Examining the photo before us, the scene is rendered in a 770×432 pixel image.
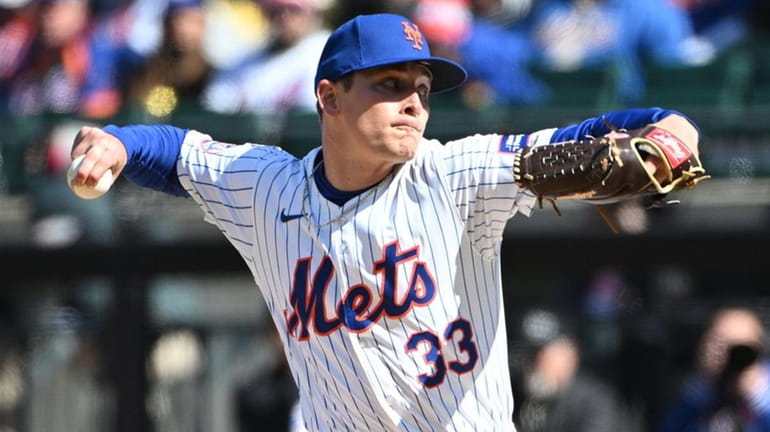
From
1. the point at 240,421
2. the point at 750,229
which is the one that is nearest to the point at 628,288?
the point at 750,229

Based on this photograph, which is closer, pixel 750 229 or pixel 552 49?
pixel 750 229

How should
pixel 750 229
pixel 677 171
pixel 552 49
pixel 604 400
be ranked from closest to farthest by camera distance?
pixel 677 171, pixel 604 400, pixel 750 229, pixel 552 49

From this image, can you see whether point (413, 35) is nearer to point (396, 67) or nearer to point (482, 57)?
point (396, 67)

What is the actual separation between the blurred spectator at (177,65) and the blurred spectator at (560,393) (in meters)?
2.15

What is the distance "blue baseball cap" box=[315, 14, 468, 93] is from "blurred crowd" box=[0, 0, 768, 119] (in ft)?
11.2

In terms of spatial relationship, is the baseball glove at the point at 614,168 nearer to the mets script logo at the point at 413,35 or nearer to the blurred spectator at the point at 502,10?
the mets script logo at the point at 413,35

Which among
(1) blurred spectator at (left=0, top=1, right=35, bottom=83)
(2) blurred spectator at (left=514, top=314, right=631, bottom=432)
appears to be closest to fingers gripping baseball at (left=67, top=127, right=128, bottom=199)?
(2) blurred spectator at (left=514, top=314, right=631, bottom=432)

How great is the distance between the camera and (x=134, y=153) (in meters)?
3.17

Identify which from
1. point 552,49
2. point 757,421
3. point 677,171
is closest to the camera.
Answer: point 677,171

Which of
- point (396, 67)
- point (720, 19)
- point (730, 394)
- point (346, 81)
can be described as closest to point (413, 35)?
point (396, 67)

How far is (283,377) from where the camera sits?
5867 millimetres

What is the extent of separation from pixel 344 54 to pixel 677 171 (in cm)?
81

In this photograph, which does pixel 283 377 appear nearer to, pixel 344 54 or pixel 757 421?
pixel 757 421

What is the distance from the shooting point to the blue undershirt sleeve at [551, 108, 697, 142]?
2.77 metres
